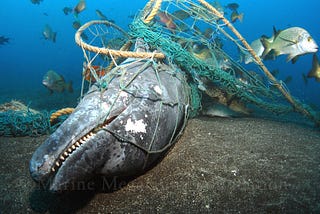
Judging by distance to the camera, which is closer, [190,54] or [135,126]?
[135,126]

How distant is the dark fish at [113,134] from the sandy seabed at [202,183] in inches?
11.0

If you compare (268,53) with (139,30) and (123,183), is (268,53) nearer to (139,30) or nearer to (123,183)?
(139,30)

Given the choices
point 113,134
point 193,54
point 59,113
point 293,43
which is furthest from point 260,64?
point 59,113

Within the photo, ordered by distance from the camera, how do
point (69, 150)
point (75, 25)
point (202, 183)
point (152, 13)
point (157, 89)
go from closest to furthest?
1. point (69, 150)
2. point (202, 183)
3. point (157, 89)
4. point (152, 13)
5. point (75, 25)

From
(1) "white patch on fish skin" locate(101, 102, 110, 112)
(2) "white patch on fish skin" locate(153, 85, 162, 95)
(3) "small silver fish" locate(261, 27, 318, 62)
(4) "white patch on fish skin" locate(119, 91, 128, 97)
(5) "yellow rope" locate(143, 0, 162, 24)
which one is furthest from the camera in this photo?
(3) "small silver fish" locate(261, 27, 318, 62)

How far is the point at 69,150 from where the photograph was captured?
228 centimetres

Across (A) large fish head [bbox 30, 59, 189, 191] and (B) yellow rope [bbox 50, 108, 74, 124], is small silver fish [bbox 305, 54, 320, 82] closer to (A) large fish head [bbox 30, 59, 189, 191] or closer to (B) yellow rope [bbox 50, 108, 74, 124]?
(A) large fish head [bbox 30, 59, 189, 191]

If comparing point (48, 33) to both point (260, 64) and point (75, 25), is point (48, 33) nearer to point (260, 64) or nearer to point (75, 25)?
point (75, 25)

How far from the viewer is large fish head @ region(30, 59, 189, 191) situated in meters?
2.21

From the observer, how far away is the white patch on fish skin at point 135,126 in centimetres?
246

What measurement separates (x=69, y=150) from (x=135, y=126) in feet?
2.22

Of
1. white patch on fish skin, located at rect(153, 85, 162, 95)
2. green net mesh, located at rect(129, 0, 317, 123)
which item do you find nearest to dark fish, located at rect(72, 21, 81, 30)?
green net mesh, located at rect(129, 0, 317, 123)

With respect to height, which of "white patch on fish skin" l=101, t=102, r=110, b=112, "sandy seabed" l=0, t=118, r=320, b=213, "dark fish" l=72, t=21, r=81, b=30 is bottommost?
"sandy seabed" l=0, t=118, r=320, b=213

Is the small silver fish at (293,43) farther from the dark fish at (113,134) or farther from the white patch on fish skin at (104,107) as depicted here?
the white patch on fish skin at (104,107)
